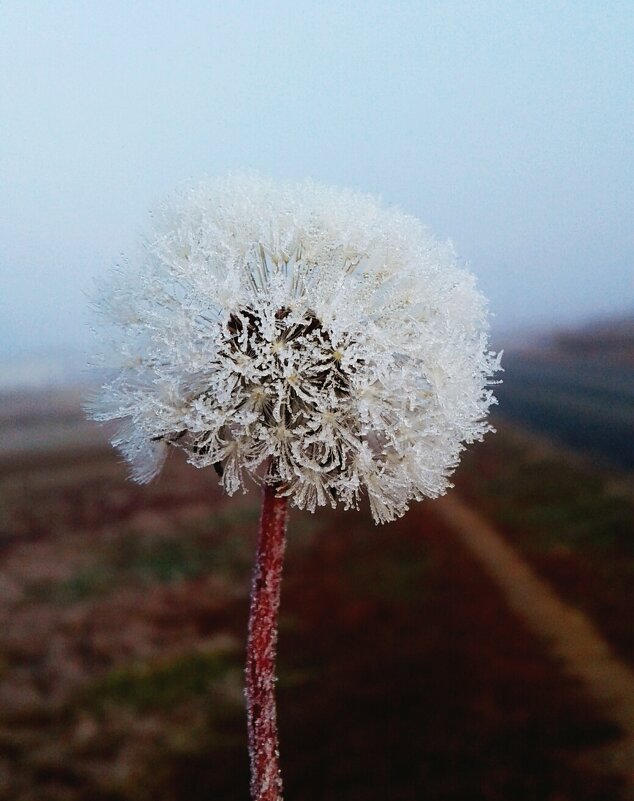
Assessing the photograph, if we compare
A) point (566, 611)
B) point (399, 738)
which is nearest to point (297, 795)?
point (399, 738)

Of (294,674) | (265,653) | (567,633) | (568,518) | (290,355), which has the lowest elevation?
(265,653)

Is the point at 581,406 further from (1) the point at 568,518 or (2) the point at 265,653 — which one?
(2) the point at 265,653

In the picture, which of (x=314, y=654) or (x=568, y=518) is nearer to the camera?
(x=314, y=654)

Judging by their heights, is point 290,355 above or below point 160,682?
below

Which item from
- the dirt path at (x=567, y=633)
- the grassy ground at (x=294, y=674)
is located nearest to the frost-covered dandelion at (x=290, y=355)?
the grassy ground at (x=294, y=674)

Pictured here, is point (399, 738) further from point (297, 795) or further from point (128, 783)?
point (128, 783)

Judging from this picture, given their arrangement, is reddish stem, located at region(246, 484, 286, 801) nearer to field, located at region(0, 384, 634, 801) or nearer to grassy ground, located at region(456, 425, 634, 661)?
field, located at region(0, 384, 634, 801)

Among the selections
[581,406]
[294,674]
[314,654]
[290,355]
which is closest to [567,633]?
[314,654]
